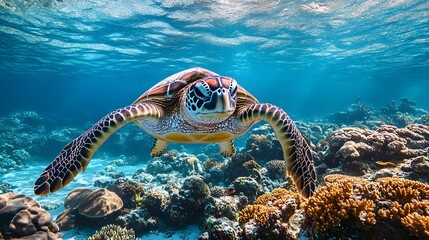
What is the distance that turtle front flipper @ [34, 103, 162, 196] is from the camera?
10.1 ft

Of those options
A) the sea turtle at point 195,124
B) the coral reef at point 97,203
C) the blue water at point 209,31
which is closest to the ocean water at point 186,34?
the blue water at point 209,31

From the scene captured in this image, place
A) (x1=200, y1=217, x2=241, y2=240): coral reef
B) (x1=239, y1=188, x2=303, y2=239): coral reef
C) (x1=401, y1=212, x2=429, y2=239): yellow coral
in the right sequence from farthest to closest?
(x1=200, y1=217, x2=241, y2=240): coral reef, (x1=239, y1=188, x2=303, y2=239): coral reef, (x1=401, y1=212, x2=429, y2=239): yellow coral

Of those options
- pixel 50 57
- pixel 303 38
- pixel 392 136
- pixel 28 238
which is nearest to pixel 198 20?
pixel 303 38

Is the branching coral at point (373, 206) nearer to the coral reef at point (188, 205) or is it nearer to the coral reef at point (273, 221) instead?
the coral reef at point (273, 221)

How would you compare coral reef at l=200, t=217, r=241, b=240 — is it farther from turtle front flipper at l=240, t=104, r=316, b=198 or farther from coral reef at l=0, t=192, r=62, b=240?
coral reef at l=0, t=192, r=62, b=240

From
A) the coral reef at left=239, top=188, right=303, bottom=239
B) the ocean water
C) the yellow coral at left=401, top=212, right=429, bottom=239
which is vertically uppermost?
the ocean water

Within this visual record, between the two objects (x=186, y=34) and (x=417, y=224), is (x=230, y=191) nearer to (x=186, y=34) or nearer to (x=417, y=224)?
(x=417, y=224)

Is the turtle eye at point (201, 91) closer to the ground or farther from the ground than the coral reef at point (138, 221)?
farther from the ground

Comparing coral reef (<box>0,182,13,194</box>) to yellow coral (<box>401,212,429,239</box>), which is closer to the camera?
yellow coral (<box>401,212,429,239</box>)

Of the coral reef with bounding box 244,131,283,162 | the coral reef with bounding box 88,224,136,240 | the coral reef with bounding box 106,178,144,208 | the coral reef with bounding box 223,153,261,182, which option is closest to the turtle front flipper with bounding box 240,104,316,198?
the coral reef with bounding box 88,224,136,240

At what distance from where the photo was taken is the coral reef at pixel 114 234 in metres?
5.35

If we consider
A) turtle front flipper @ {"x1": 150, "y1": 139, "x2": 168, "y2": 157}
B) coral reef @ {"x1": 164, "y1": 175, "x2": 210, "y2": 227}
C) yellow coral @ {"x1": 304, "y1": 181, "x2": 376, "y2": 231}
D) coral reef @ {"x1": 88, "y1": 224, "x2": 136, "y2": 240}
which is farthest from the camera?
turtle front flipper @ {"x1": 150, "y1": 139, "x2": 168, "y2": 157}

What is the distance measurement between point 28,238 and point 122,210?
2.80 m

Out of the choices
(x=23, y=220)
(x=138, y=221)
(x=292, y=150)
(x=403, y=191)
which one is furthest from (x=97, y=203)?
(x=403, y=191)
